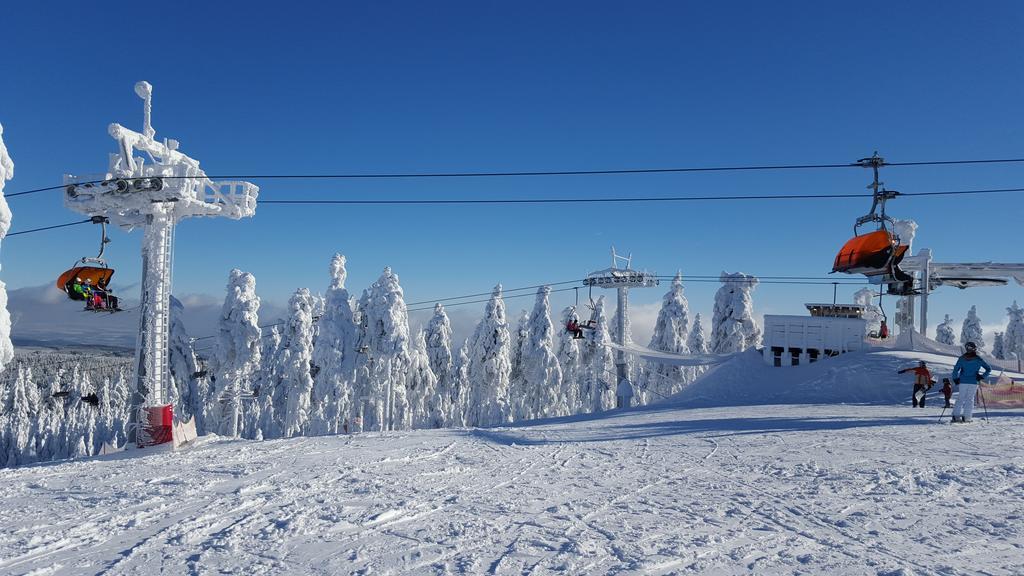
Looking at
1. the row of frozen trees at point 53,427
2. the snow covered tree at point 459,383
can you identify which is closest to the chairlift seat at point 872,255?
the snow covered tree at point 459,383

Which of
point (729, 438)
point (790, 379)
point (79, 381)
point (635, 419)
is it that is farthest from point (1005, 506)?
point (79, 381)

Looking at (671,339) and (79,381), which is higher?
(671,339)

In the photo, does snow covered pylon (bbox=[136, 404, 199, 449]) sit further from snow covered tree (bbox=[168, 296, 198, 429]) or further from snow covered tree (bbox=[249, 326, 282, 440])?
snow covered tree (bbox=[249, 326, 282, 440])

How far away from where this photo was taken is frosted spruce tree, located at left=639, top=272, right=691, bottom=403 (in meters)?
50.2

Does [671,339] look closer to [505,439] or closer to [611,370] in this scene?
[611,370]

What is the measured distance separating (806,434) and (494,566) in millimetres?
9875

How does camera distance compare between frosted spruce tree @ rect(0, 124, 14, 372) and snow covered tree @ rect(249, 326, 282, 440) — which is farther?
snow covered tree @ rect(249, 326, 282, 440)

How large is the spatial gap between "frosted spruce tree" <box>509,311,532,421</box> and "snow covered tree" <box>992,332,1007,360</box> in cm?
4756

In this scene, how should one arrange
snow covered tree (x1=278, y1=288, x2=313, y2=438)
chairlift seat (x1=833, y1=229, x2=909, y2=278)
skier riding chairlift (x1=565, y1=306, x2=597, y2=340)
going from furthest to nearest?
snow covered tree (x1=278, y1=288, x2=313, y2=438) < skier riding chairlift (x1=565, y1=306, x2=597, y2=340) < chairlift seat (x1=833, y1=229, x2=909, y2=278)

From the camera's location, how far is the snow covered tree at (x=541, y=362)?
149 ft

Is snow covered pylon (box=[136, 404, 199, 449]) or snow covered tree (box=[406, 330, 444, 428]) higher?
snow covered pylon (box=[136, 404, 199, 449])

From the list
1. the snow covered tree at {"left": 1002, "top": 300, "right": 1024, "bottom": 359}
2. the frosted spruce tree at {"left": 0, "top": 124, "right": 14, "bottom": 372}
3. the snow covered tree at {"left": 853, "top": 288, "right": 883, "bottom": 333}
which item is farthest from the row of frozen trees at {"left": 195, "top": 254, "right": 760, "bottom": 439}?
the snow covered tree at {"left": 1002, "top": 300, "right": 1024, "bottom": 359}

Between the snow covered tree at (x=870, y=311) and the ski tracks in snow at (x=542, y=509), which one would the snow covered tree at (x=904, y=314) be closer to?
the snow covered tree at (x=870, y=311)

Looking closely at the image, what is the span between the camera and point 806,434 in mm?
12562
